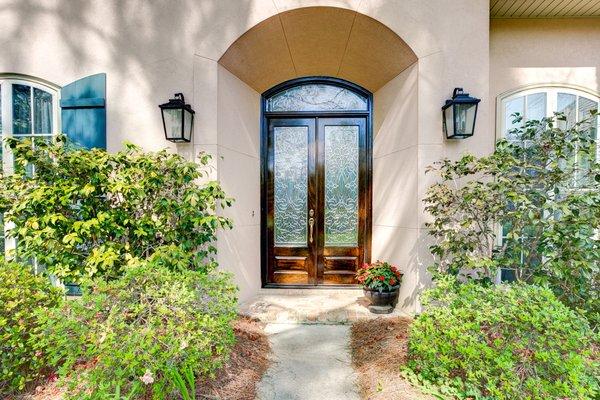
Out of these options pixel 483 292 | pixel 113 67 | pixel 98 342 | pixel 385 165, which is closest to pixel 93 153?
pixel 113 67

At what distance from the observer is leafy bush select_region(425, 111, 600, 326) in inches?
88.8

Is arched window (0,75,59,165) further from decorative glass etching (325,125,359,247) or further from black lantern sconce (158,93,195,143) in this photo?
decorative glass etching (325,125,359,247)

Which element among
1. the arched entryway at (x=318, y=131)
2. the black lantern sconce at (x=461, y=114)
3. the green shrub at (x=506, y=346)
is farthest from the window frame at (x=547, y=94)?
the green shrub at (x=506, y=346)

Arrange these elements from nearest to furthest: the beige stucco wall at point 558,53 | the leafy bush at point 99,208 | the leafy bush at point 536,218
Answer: the leafy bush at point 536,218
the leafy bush at point 99,208
the beige stucco wall at point 558,53

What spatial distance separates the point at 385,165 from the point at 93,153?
3135mm

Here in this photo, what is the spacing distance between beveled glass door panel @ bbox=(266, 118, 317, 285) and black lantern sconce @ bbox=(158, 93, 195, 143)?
4.14 ft

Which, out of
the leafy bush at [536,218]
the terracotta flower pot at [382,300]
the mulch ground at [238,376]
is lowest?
the mulch ground at [238,376]

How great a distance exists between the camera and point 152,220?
9.11ft

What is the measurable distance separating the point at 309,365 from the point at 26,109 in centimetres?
405

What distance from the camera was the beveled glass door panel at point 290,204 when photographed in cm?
410

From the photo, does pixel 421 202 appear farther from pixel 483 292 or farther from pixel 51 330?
pixel 51 330

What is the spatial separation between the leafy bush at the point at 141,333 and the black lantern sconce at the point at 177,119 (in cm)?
145

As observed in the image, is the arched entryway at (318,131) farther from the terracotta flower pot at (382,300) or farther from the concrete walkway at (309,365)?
the concrete walkway at (309,365)

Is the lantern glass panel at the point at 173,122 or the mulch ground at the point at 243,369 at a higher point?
the lantern glass panel at the point at 173,122
